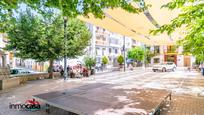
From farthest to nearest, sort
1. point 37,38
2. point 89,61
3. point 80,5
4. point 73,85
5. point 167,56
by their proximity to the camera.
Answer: point 167,56 → point 89,61 → point 37,38 → point 73,85 → point 80,5

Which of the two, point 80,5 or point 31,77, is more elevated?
point 80,5

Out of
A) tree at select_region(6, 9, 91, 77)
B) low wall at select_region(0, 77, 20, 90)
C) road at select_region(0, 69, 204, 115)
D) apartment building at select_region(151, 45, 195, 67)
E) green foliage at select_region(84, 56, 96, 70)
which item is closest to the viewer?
road at select_region(0, 69, 204, 115)

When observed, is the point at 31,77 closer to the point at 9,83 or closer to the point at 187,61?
the point at 9,83

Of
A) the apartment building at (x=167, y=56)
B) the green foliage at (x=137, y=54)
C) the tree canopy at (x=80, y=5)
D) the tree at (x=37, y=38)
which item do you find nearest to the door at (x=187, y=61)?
the apartment building at (x=167, y=56)

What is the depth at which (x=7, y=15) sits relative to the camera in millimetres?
8375

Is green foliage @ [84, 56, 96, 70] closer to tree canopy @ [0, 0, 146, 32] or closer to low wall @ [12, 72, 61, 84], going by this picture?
low wall @ [12, 72, 61, 84]

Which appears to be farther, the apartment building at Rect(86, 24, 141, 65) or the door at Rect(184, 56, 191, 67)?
the door at Rect(184, 56, 191, 67)

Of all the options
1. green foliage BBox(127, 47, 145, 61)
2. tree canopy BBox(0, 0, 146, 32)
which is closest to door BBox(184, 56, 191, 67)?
green foliage BBox(127, 47, 145, 61)

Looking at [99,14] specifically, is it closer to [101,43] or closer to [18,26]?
[18,26]

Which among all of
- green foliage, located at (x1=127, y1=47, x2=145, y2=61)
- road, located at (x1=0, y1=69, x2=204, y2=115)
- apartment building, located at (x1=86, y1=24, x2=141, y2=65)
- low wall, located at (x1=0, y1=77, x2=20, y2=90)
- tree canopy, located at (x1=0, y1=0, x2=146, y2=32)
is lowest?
road, located at (x1=0, y1=69, x2=204, y2=115)

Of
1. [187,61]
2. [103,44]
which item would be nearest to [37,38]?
[103,44]

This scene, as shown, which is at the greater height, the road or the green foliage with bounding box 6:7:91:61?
the green foliage with bounding box 6:7:91:61

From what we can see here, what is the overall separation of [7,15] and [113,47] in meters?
42.7

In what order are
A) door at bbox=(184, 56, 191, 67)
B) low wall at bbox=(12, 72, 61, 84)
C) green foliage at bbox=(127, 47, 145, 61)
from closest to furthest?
low wall at bbox=(12, 72, 61, 84) → green foliage at bbox=(127, 47, 145, 61) → door at bbox=(184, 56, 191, 67)
